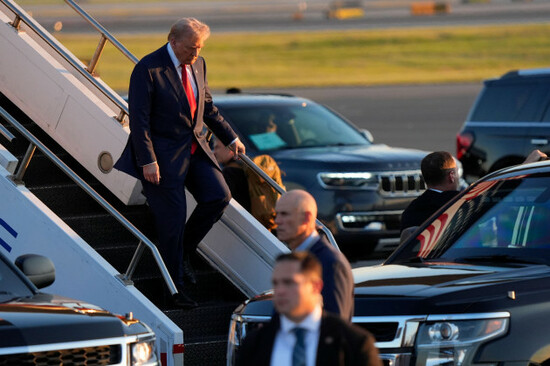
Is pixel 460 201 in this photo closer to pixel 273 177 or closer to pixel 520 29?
pixel 273 177

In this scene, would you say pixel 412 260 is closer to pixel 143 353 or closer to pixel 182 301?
pixel 143 353

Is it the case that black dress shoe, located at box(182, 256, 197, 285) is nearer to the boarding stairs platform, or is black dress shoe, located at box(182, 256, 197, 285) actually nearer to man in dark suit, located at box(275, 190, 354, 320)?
the boarding stairs platform

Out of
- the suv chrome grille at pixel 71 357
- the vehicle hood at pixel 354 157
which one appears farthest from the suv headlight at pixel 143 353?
the vehicle hood at pixel 354 157

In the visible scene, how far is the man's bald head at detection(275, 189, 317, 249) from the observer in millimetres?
5254

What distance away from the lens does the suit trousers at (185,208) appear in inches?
326

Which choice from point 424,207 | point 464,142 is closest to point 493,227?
point 424,207

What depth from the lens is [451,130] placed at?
3075cm

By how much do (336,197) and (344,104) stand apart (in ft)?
84.7

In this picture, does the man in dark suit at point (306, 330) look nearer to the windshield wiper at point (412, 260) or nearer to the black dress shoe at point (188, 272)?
the windshield wiper at point (412, 260)

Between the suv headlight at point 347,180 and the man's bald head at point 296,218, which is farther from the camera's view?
the suv headlight at point 347,180

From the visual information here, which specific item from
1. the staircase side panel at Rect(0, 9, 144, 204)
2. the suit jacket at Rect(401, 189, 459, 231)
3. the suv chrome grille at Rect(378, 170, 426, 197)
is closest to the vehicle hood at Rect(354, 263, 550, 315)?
the suit jacket at Rect(401, 189, 459, 231)

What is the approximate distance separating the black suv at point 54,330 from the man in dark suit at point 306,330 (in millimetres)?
1747

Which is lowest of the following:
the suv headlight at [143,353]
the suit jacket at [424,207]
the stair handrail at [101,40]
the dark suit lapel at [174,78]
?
the suv headlight at [143,353]

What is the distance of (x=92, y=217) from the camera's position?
9.23 m
